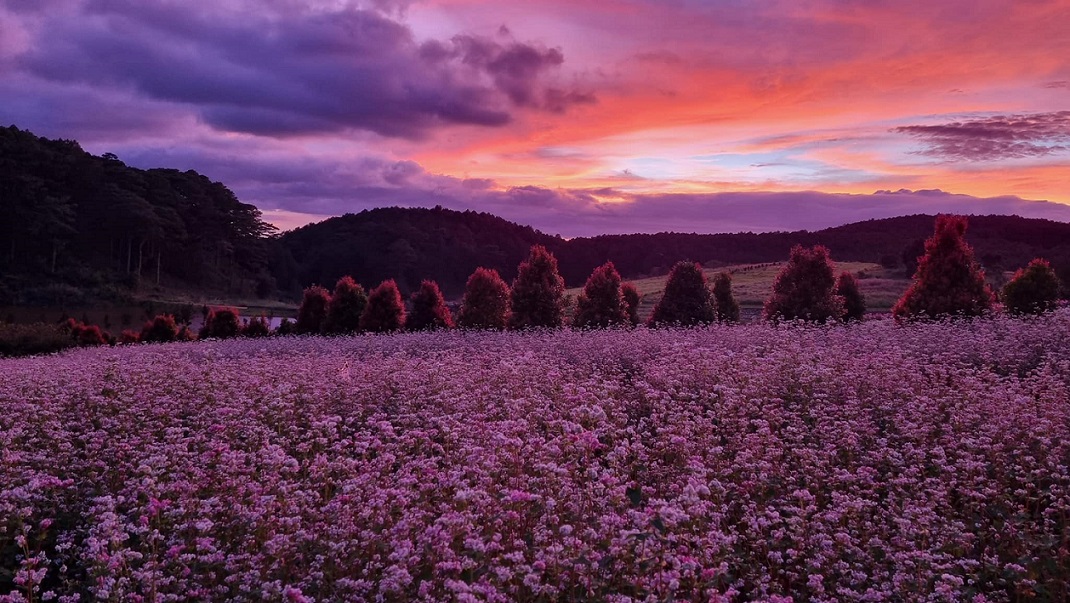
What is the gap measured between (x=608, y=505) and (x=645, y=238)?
9515 centimetres

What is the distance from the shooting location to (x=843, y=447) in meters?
7.15

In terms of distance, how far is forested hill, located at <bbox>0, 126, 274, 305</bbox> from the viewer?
205ft

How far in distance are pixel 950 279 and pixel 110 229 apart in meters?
71.1

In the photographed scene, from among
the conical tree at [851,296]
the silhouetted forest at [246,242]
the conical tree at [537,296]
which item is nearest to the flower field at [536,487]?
the conical tree at [537,296]

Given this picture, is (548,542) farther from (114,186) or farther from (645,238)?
(645,238)

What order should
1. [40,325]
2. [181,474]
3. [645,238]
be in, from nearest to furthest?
[181,474] → [40,325] → [645,238]

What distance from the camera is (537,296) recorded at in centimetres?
2552

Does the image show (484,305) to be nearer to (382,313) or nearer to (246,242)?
(382,313)

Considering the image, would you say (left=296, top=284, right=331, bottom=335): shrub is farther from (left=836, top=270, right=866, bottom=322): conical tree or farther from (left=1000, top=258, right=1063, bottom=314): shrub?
(left=1000, top=258, right=1063, bottom=314): shrub

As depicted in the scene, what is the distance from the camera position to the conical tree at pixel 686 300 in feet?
78.8

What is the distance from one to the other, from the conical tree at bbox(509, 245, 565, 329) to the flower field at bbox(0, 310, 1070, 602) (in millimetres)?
14164

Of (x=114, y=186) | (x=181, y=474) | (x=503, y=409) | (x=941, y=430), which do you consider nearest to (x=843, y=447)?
(x=941, y=430)

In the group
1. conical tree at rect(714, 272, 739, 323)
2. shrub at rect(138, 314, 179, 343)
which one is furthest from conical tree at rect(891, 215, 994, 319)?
shrub at rect(138, 314, 179, 343)

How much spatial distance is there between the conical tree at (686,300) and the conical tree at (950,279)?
5.83 meters
